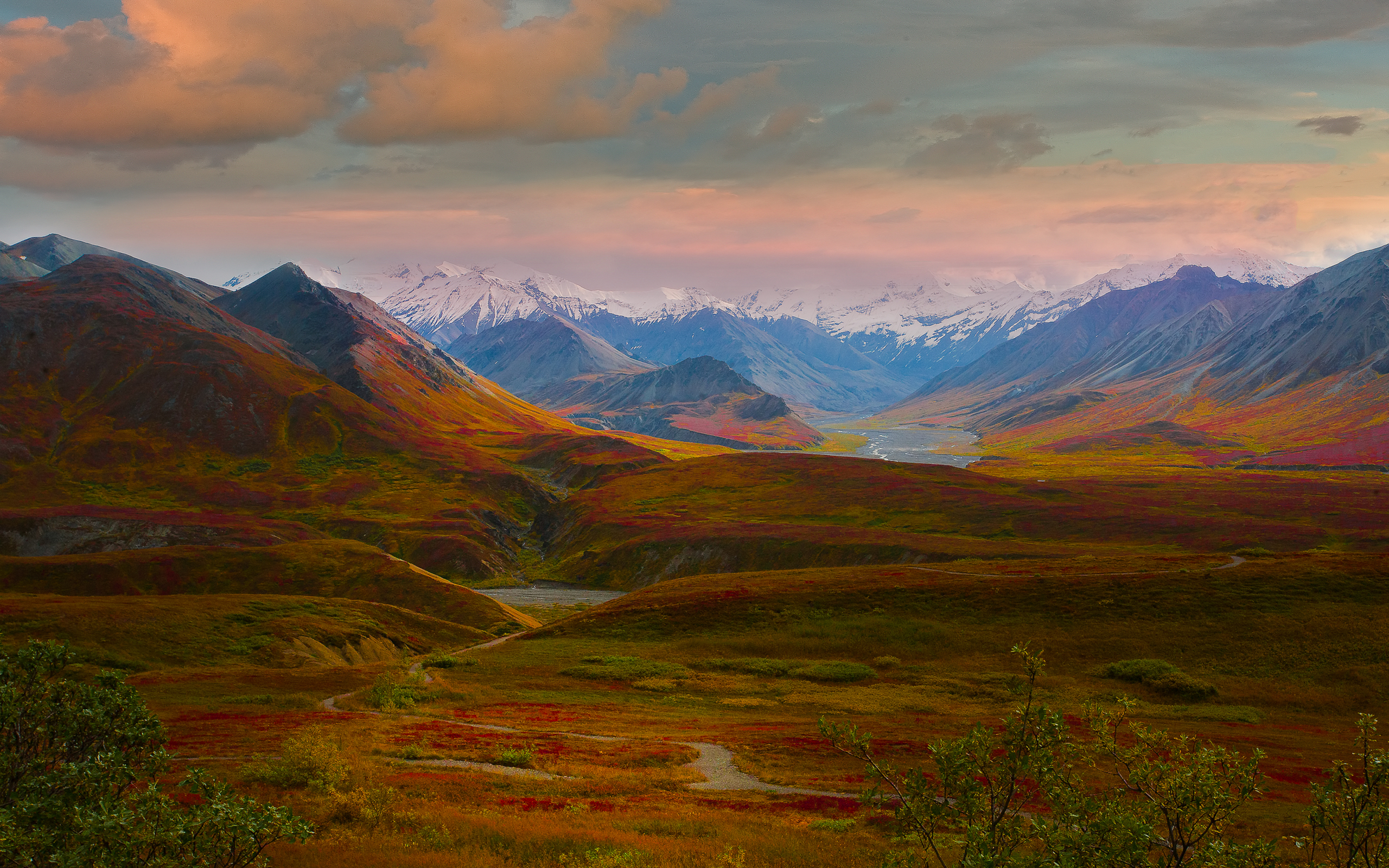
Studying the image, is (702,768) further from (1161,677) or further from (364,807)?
(1161,677)

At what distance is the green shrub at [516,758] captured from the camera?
4072 cm

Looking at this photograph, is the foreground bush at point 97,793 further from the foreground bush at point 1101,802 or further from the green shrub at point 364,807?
the foreground bush at point 1101,802

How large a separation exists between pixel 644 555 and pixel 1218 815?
172 meters

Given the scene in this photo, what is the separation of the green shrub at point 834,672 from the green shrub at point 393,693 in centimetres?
3405

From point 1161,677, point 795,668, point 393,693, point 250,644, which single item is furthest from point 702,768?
point 250,644

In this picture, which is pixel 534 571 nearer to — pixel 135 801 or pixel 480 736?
pixel 480 736

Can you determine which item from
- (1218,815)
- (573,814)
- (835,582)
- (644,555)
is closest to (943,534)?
(644,555)

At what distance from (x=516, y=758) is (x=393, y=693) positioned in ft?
74.6

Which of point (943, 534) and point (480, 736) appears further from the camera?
point (943, 534)

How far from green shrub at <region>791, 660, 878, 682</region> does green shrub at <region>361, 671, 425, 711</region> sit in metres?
34.0

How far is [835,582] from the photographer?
104500 mm

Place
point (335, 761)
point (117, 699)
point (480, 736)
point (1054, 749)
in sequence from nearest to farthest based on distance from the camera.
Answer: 1. point (1054, 749)
2. point (117, 699)
3. point (335, 761)
4. point (480, 736)

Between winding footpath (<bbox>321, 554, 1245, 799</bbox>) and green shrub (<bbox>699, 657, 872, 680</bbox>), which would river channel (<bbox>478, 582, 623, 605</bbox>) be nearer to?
green shrub (<bbox>699, 657, 872, 680</bbox>)

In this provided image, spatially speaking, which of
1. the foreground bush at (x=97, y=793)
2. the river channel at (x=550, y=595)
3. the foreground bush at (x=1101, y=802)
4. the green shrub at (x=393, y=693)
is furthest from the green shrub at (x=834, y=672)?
the river channel at (x=550, y=595)
